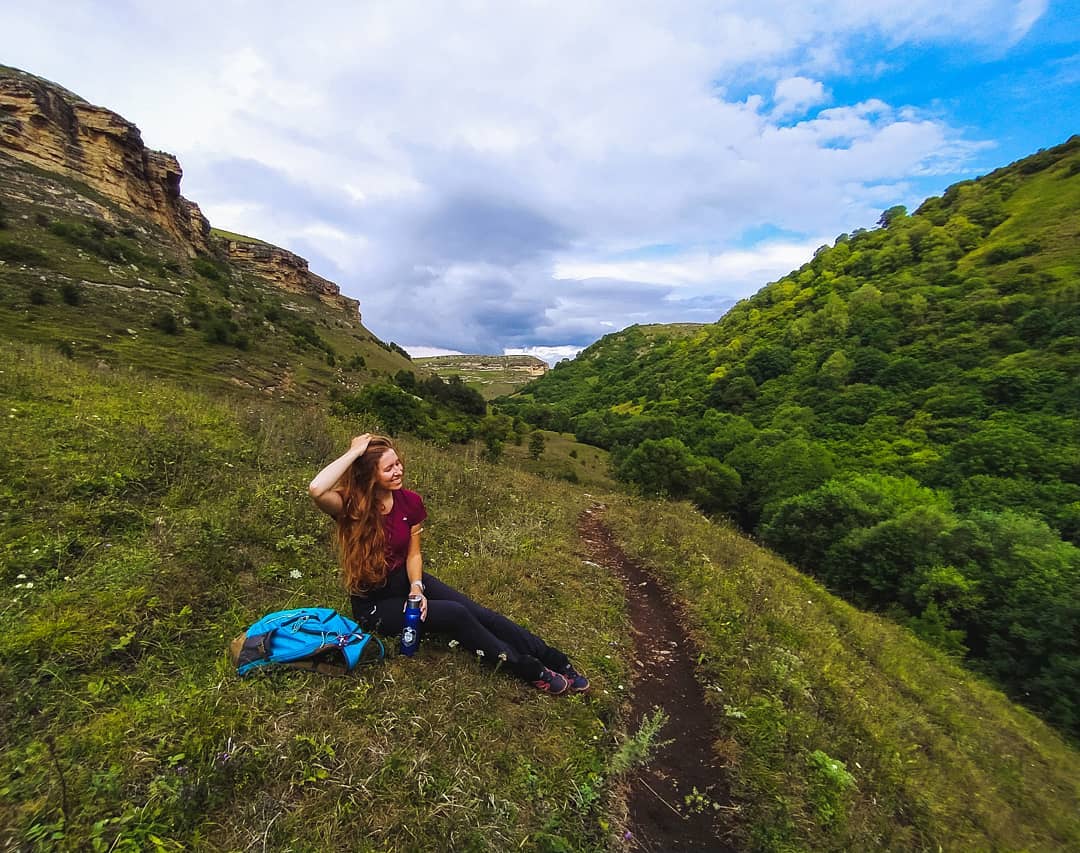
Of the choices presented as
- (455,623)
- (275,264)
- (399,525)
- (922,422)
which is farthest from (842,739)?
(275,264)

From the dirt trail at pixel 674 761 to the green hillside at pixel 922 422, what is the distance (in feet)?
64.6

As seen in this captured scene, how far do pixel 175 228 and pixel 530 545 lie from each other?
6609 cm

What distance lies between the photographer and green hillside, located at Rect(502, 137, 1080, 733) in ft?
66.4

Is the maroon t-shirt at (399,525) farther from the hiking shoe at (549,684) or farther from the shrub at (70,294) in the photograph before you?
the shrub at (70,294)

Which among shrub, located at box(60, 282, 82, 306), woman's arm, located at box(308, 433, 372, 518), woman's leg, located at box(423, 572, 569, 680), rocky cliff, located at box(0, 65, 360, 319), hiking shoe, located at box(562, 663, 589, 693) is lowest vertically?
hiking shoe, located at box(562, 663, 589, 693)

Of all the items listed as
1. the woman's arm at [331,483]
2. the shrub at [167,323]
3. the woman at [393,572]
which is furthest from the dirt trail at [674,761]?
the shrub at [167,323]

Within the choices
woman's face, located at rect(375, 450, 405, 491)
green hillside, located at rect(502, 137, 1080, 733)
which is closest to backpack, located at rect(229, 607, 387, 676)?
woman's face, located at rect(375, 450, 405, 491)

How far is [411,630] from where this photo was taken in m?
3.73

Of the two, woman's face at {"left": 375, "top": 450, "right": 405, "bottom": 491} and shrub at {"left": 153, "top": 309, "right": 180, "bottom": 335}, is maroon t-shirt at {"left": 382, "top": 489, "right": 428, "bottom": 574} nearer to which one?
woman's face at {"left": 375, "top": 450, "right": 405, "bottom": 491}

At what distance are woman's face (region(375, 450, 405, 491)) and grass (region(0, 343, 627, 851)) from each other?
1546 mm

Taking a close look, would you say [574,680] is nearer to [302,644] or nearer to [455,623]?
[455,623]

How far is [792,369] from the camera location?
8162 centimetres

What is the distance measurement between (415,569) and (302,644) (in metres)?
1.02

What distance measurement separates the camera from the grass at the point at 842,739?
12.0 feet
